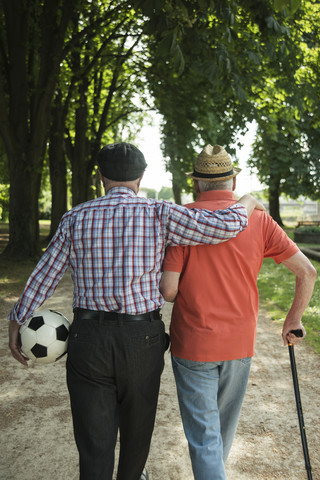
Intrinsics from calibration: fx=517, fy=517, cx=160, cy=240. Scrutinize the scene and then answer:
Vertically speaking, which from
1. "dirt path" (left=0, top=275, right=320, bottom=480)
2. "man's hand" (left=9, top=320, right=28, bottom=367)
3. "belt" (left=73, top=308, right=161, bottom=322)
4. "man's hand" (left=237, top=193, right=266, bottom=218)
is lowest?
"dirt path" (left=0, top=275, right=320, bottom=480)

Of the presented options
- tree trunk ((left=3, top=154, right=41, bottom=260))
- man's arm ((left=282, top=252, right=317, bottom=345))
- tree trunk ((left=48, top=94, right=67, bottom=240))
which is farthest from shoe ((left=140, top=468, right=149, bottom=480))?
tree trunk ((left=48, top=94, right=67, bottom=240))

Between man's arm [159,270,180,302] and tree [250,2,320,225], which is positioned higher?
tree [250,2,320,225]

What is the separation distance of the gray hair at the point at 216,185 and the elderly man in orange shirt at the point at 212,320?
3cm

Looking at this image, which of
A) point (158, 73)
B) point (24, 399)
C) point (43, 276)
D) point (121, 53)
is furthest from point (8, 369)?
point (121, 53)

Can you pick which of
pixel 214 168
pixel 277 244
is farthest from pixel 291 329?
pixel 214 168

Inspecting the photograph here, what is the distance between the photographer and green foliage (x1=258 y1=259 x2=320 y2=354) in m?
7.35

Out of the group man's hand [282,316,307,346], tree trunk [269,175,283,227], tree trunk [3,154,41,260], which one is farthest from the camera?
tree trunk [269,175,283,227]

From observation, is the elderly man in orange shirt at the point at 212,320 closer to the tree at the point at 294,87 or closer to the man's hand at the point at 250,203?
the man's hand at the point at 250,203

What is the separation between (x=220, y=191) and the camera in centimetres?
274

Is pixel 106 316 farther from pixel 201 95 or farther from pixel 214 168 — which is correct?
pixel 201 95

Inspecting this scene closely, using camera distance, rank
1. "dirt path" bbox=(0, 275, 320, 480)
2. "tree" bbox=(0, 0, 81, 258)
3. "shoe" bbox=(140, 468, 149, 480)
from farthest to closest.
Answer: "tree" bbox=(0, 0, 81, 258)
"dirt path" bbox=(0, 275, 320, 480)
"shoe" bbox=(140, 468, 149, 480)

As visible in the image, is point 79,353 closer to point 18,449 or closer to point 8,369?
point 18,449

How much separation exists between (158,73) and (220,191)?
12939mm

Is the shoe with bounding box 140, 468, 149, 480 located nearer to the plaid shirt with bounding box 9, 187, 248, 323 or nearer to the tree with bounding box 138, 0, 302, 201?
the plaid shirt with bounding box 9, 187, 248, 323
